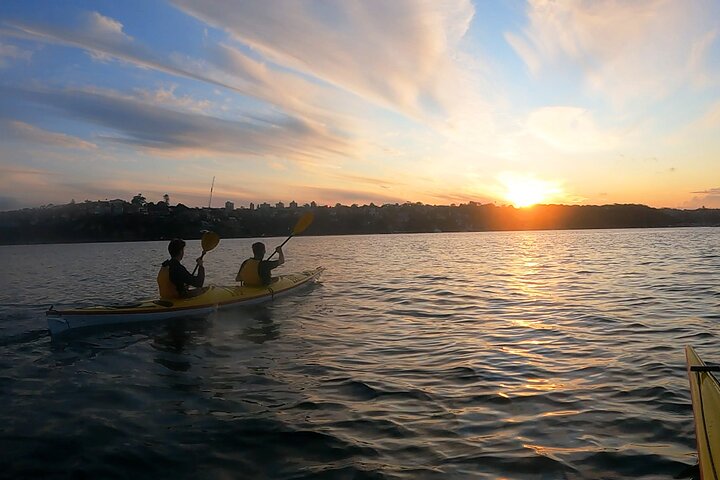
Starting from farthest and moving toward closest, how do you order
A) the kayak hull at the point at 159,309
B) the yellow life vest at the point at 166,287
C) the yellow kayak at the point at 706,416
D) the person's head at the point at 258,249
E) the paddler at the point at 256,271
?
the paddler at the point at 256,271
the person's head at the point at 258,249
the yellow life vest at the point at 166,287
the kayak hull at the point at 159,309
the yellow kayak at the point at 706,416

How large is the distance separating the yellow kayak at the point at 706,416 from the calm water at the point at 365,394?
427 mm

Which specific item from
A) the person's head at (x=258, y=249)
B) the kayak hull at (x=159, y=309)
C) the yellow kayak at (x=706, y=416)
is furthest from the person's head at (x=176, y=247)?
the yellow kayak at (x=706, y=416)

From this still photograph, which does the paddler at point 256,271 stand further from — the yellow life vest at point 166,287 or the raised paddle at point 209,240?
the yellow life vest at point 166,287

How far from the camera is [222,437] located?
5.32 meters

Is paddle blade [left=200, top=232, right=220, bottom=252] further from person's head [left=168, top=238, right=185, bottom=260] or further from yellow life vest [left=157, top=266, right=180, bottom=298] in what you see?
person's head [left=168, top=238, right=185, bottom=260]

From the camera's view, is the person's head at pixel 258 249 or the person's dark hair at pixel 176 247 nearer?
the person's dark hair at pixel 176 247

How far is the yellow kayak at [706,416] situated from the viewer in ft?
11.8

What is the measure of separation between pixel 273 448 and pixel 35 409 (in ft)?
11.2

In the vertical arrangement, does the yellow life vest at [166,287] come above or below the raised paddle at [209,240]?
below

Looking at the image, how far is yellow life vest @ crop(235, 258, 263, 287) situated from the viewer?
14812 mm

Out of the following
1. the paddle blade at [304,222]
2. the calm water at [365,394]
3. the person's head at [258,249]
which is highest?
the paddle blade at [304,222]

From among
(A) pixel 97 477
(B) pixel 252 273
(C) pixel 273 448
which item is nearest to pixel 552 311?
(B) pixel 252 273

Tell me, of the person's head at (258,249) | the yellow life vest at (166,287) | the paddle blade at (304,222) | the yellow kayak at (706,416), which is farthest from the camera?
the paddle blade at (304,222)

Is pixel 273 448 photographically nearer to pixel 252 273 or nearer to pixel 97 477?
pixel 97 477
